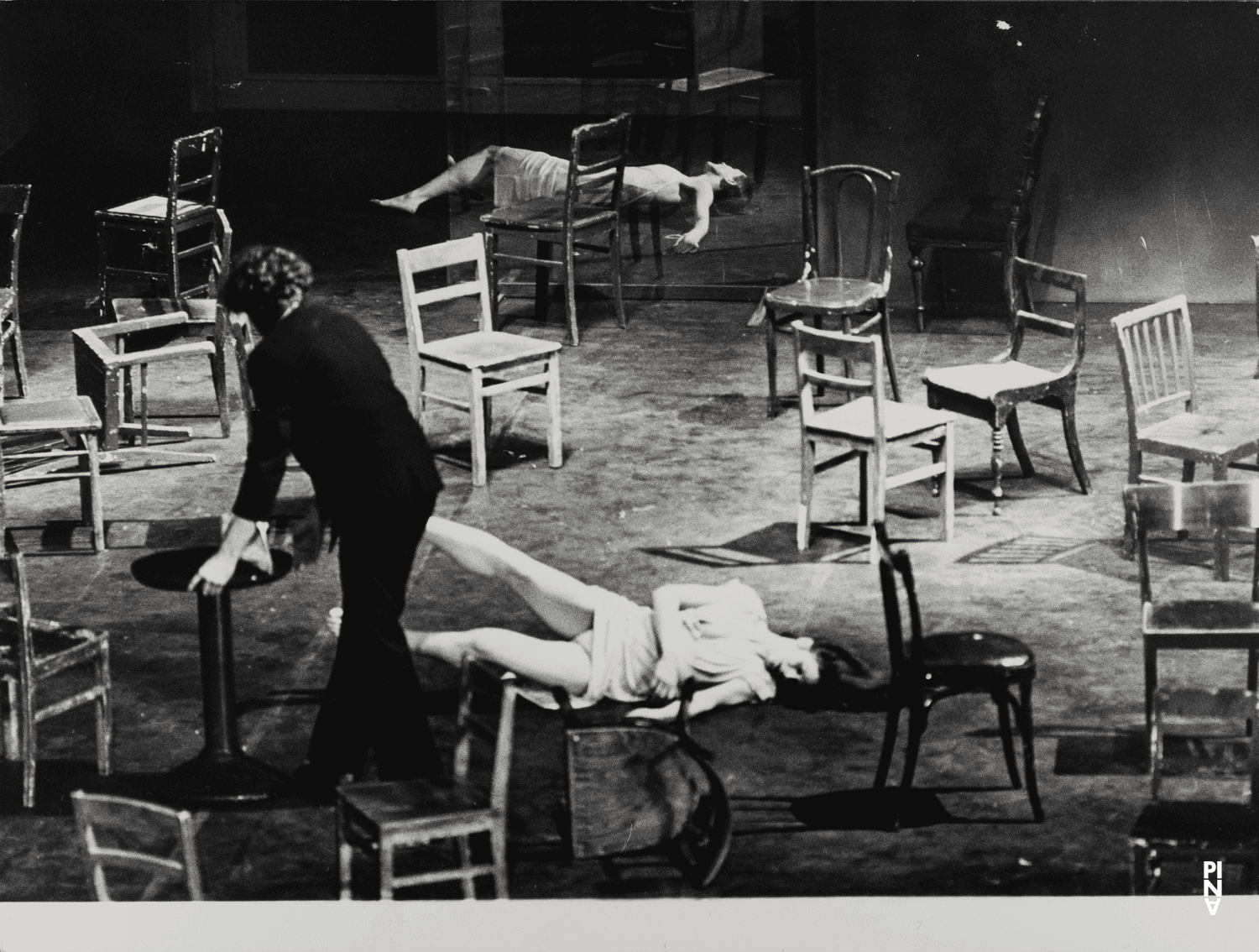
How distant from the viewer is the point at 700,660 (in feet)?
17.5

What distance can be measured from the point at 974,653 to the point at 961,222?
3559 mm

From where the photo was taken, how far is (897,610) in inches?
192

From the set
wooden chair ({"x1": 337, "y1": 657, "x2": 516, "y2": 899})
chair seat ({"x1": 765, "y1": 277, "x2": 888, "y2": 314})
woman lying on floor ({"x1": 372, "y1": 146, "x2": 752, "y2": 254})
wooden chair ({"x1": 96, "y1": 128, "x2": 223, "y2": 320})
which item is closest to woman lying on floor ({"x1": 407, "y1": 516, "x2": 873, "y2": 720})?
wooden chair ({"x1": 337, "y1": 657, "x2": 516, "y2": 899})

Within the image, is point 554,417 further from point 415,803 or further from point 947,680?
point 415,803

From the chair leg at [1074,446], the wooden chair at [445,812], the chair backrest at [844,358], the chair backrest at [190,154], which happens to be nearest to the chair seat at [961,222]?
the chair leg at [1074,446]

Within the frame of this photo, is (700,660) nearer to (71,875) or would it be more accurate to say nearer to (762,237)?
(71,875)

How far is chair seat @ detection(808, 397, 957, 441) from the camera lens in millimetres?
6261

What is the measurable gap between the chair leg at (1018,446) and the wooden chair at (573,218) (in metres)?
1.83

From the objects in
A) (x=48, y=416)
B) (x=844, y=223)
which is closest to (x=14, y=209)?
(x=48, y=416)

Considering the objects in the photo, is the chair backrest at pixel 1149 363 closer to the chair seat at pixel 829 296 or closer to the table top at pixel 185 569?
the chair seat at pixel 829 296

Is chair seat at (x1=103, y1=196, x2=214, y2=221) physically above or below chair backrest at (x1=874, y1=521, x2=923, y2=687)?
above

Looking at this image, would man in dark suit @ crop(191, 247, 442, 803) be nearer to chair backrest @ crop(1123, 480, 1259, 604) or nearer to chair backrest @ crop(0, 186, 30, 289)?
chair backrest @ crop(1123, 480, 1259, 604)

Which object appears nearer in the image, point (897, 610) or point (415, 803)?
point (415, 803)

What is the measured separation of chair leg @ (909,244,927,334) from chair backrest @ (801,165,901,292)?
0.12m
